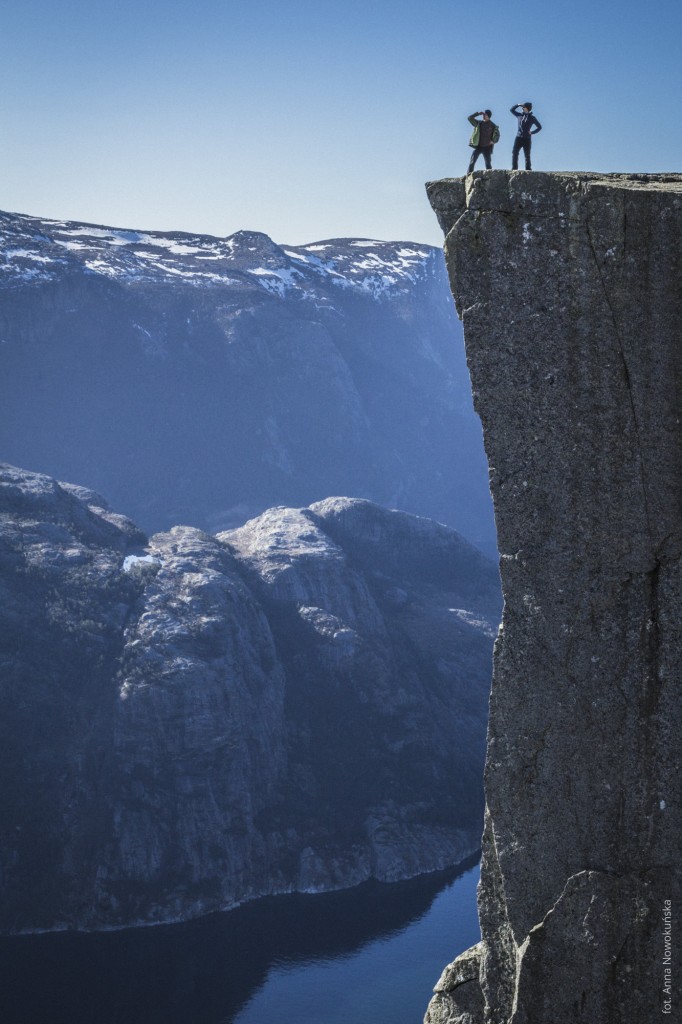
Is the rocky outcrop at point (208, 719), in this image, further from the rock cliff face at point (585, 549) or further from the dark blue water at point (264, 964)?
the rock cliff face at point (585, 549)

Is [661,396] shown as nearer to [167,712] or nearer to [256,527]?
[167,712]

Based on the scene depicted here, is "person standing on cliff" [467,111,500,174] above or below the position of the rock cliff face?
above

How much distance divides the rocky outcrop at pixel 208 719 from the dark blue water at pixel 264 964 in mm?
4289

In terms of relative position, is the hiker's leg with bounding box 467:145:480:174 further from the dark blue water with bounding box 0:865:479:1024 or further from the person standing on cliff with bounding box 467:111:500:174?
the dark blue water with bounding box 0:865:479:1024

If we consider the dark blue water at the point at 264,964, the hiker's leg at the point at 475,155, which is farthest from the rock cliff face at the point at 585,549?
the dark blue water at the point at 264,964

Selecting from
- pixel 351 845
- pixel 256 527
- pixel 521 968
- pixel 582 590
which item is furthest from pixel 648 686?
pixel 256 527

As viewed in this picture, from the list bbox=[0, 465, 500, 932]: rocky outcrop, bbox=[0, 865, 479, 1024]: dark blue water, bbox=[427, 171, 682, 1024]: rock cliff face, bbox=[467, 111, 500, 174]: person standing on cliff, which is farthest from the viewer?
bbox=[0, 465, 500, 932]: rocky outcrop

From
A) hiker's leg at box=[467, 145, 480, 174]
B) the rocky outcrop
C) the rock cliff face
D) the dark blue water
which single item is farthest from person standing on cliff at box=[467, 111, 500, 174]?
the rocky outcrop

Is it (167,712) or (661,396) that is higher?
(661,396)

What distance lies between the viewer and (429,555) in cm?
17500

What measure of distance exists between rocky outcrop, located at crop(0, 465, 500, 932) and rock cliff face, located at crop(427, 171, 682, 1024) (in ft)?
319

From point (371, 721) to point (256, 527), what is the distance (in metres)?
39.2

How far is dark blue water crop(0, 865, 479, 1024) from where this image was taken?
8275 centimetres

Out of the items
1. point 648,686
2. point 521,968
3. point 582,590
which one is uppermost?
point 582,590
